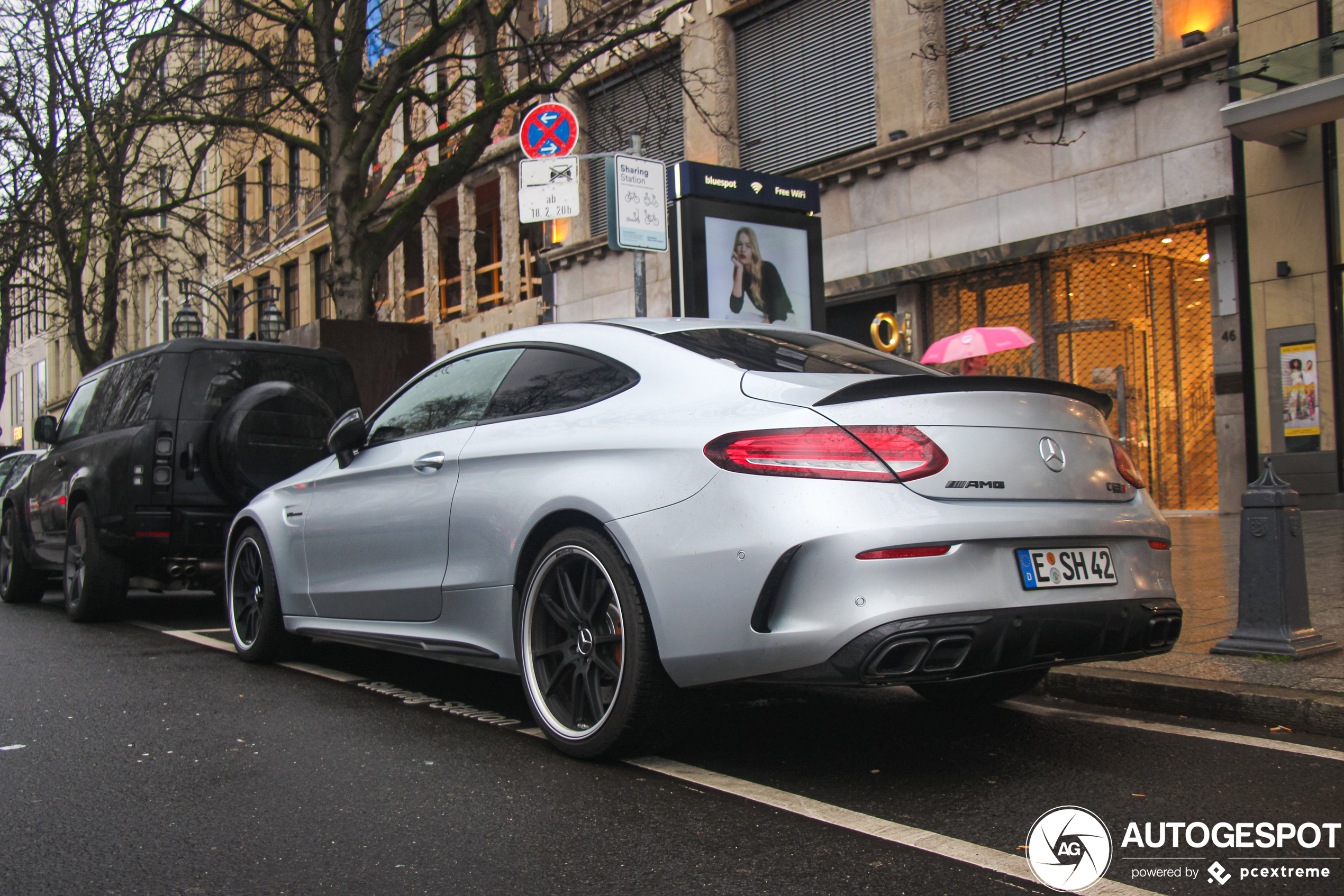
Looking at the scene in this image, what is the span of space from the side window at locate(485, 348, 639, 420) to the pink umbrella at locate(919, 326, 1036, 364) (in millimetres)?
9016

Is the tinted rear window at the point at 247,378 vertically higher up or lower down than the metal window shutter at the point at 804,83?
lower down

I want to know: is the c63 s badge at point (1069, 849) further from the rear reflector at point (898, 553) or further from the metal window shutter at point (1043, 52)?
the metal window shutter at point (1043, 52)

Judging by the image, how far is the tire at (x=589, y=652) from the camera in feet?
11.9

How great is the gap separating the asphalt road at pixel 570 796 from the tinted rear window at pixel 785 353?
3.51ft

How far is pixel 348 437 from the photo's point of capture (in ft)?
17.6

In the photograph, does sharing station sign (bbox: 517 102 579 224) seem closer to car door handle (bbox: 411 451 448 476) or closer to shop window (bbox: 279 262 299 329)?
car door handle (bbox: 411 451 448 476)

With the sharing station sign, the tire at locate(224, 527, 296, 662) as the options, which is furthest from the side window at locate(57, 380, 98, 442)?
the sharing station sign

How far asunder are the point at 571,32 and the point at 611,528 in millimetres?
18086

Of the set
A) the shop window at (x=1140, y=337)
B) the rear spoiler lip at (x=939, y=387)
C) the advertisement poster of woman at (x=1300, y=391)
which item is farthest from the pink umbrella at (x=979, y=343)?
the rear spoiler lip at (x=939, y=387)

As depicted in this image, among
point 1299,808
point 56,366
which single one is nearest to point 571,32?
point 1299,808

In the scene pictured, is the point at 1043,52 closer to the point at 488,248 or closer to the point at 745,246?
the point at 745,246

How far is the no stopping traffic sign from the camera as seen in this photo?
1006 cm

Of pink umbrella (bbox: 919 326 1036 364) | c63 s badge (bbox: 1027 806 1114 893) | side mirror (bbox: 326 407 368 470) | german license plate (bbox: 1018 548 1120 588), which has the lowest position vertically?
c63 s badge (bbox: 1027 806 1114 893)

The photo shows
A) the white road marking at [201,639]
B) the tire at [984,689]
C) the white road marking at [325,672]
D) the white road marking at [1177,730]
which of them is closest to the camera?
the white road marking at [1177,730]
